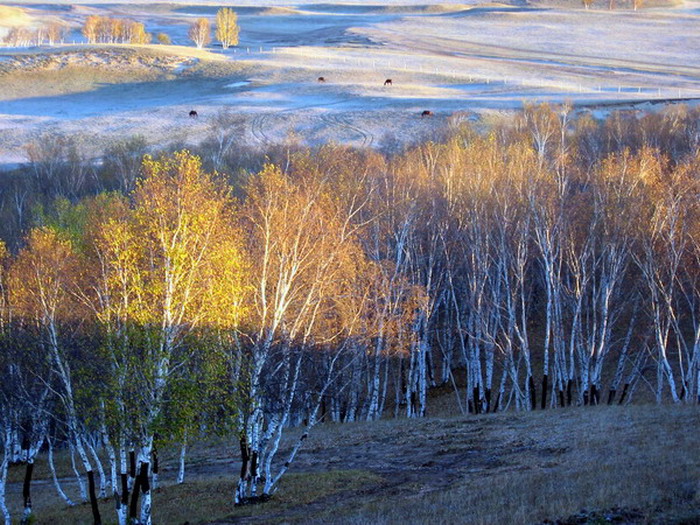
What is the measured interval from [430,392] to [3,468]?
25.5m

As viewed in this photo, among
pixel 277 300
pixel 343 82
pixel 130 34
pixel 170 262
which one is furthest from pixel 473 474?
pixel 130 34

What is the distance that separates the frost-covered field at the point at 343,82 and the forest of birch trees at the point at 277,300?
134 ft

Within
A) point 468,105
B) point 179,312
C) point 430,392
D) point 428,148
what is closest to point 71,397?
point 179,312

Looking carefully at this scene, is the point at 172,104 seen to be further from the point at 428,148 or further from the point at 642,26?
the point at 642,26

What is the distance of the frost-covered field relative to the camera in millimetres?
93625

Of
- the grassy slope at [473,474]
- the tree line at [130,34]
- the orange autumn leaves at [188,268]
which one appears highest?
the tree line at [130,34]

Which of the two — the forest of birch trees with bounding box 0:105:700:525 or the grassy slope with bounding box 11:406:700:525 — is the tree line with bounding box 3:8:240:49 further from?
the grassy slope with bounding box 11:406:700:525

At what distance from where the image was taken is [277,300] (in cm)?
2370

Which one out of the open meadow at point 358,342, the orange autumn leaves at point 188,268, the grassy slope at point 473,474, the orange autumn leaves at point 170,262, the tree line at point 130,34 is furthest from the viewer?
the tree line at point 130,34

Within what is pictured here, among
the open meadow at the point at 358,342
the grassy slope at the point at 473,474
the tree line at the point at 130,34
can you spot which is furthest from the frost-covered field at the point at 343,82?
the grassy slope at the point at 473,474

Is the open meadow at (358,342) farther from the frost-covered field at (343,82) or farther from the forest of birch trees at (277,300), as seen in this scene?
the frost-covered field at (343,82)

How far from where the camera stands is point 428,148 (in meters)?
52.2

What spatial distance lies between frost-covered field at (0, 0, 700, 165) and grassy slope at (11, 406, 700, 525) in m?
53.6

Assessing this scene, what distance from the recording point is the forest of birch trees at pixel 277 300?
22.8 meters
